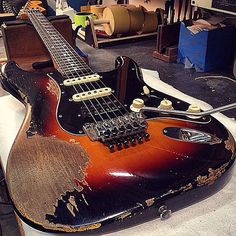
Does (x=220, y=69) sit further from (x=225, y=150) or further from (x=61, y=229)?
(x=61, y=229)

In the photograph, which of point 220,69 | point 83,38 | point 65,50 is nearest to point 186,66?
point 220,69

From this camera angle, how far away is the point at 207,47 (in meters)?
1.83

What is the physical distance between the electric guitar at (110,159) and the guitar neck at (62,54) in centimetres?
13

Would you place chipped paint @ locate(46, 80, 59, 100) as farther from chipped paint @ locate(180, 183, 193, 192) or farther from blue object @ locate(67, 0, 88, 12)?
blue object @ locate(67, 0, 88, 12)

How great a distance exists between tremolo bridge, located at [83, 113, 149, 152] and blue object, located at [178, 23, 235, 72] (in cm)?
136

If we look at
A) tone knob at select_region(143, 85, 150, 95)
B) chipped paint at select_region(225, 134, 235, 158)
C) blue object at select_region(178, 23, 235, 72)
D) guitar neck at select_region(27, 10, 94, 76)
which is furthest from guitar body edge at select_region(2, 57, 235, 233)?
blue object at select_region(178, 23, 235, 72)

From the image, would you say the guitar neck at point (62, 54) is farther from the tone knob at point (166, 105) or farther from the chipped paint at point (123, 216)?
the chipped paint at point (123, 216)

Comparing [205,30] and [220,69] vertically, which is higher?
[205,30]

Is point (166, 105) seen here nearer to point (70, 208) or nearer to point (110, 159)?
point (110, 159)

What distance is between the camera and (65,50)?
1028 millimetres

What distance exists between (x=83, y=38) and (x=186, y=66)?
37.8 inches

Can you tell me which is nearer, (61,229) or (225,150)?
(61,229)

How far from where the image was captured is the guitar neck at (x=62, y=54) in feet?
2.94

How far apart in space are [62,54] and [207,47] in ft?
3.65
